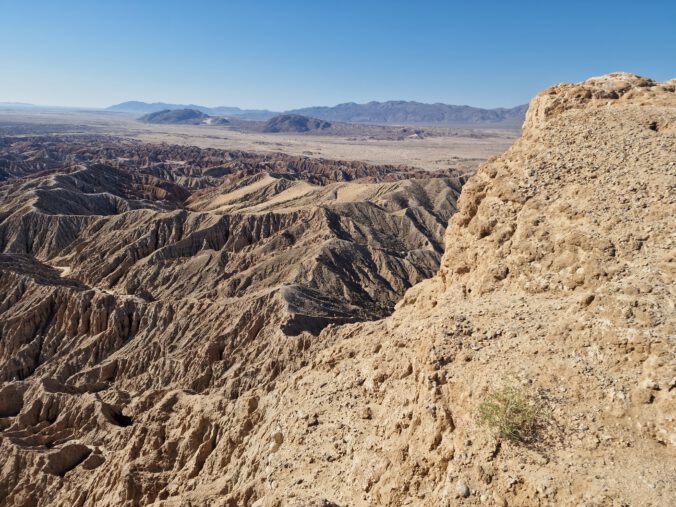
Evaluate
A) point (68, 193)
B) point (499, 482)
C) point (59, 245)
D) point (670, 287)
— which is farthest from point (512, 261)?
point (68, 193)

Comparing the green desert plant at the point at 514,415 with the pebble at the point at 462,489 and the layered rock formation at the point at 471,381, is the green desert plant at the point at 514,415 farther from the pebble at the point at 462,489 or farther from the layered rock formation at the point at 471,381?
the pebble at the point at 462,489

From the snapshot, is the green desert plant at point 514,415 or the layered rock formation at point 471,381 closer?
the layered rock formation at point 471,381

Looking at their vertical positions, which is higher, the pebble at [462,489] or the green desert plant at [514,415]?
the green desert plant at [514,415]

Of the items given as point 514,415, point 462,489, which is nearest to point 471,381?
point 514,415

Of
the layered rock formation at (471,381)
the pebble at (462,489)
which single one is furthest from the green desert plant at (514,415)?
the pebble at (462,489)

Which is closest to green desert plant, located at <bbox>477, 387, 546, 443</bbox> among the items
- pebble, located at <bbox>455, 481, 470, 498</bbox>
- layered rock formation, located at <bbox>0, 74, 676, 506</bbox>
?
layered rock formation, located at <bbox>0, 74, 676, 506</bbox>

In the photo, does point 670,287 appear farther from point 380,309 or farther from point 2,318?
point 2,318

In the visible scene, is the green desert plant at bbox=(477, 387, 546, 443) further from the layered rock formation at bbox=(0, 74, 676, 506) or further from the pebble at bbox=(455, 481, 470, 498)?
the pebble at bbox=(455, 481, 470, 498)

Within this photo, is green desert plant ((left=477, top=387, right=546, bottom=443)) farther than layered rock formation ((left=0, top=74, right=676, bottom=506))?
Yes
